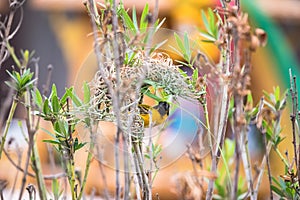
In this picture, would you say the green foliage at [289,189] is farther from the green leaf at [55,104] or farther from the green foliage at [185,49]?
the green leaf at [55,104]

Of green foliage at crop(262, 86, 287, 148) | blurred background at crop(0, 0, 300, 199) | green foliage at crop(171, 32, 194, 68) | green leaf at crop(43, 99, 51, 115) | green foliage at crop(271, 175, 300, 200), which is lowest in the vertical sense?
green foliage at crop(271, 175, 300, 200)

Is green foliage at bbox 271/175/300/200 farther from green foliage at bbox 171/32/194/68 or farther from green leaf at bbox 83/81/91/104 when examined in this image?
green leaf at bbox 83/81/91/104

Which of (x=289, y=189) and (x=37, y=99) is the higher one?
(x=37, y=99)

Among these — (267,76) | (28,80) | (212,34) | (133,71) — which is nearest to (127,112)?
(133,71)

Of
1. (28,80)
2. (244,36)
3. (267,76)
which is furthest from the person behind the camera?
(267,76)

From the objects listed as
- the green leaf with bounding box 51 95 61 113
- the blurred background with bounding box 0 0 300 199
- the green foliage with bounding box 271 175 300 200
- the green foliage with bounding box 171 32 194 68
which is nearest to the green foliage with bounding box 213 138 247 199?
the green foliage with bounding box 271 175 300 200

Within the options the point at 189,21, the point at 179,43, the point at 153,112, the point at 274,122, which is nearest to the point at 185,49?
the point at 179,43

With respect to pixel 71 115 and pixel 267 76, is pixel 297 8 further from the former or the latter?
pixel 71 115

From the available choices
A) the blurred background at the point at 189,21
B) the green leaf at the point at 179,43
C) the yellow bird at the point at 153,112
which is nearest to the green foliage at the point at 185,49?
the green leaf at the point at 179,43

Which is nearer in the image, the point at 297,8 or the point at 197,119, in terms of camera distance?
the point at 197,119

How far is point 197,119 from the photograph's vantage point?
112cm

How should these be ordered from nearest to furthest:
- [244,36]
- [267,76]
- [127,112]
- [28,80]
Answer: [244,36]
[127,112]
[28,80]
[267,76]

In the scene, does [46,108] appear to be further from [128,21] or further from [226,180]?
[226,180]

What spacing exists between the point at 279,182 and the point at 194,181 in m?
0.46
